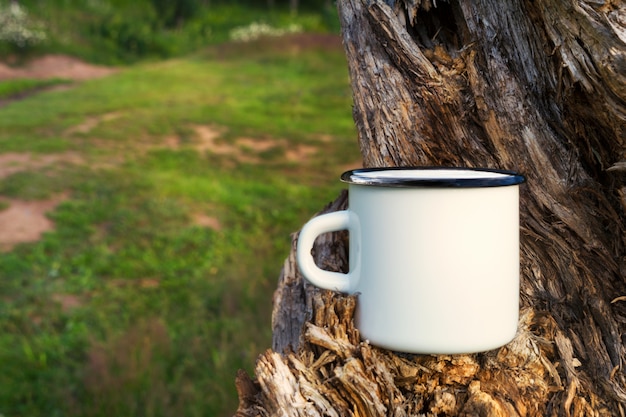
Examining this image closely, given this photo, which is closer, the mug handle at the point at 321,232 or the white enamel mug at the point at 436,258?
the white enamel mug at the point at 436,258

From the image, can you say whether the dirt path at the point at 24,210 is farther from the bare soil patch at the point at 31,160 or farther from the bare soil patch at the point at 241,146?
the bare soil patch at the point at 241,146

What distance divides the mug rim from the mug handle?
0.10 meters

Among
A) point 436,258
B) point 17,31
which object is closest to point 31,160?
point 17,31

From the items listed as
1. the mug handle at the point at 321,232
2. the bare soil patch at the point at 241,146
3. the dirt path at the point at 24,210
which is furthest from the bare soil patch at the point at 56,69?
the mug handle at the point at 321,232

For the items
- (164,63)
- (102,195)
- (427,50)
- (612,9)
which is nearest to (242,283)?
(102,195)

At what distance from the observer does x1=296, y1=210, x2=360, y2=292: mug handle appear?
144 centimetres

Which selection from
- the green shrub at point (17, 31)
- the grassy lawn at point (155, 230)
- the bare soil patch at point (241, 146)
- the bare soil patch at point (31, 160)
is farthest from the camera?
the green shrub at point (17, 31)

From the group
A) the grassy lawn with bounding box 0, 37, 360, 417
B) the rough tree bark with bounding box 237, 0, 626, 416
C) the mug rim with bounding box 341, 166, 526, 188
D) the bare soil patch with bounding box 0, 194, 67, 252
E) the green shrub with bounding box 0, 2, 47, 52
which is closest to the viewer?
the mug rim with bounding box 341, 166, 526, 188

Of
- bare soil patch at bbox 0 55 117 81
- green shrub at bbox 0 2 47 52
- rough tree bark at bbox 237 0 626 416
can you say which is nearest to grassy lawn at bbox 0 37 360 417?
bare soil patch at bbox 0 55 117 81

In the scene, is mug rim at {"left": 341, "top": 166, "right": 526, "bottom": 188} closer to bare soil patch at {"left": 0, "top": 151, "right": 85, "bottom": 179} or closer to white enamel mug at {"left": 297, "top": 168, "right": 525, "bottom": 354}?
white enamel mug at {"left": 297, "top": 168, "right": 525, "bottom": 354}

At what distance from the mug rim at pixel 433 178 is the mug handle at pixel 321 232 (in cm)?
10

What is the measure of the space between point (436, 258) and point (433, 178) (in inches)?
6.6

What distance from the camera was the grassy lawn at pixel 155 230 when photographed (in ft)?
14.4

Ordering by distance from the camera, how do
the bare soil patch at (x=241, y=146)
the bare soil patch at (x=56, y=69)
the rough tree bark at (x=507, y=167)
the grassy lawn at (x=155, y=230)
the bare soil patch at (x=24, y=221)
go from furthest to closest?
the bare soil patch at (x=56, y=69) → the bare soil patch at (x=241, y=146) → the bare soil patch at (x=24, y=221) → the grassy lawn at (x=155, y=230) → the rough tree bark at (x=507, y=167)
